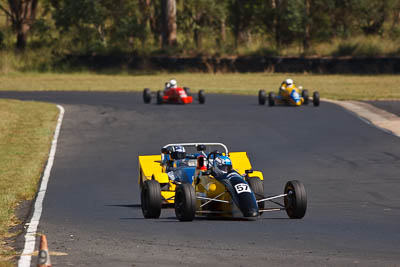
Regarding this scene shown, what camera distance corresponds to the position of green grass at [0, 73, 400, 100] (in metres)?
42.8

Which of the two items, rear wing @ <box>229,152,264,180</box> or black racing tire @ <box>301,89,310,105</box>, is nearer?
rear wing @ <box>229,152,264,180</box>

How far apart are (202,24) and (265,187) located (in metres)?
50.7

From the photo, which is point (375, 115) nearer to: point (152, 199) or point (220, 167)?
point (220, 167)

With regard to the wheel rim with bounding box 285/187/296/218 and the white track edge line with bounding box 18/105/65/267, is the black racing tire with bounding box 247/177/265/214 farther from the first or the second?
the white track edge line with bounding box 18/105/65/267

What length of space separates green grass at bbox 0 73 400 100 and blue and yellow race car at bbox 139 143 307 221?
2526 centimetres

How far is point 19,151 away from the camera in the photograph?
2320cm

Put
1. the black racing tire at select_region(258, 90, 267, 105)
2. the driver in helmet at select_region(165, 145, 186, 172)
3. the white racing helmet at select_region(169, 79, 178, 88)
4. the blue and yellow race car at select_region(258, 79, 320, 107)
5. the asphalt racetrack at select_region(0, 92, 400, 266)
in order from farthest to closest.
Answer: the white racing helmet at select_region(169, 79, 178, 88)
the black racing tire at select_region(258, 90, 267, 105)
the blue and yellow race car at select_region(258, 79, 320, 107)
the driver in helmet at select_region(165, 145, 186, 172)
the asphalt racetrack at select_region(0, 92, 400, 266)

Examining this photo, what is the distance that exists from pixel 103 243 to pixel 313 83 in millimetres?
37401

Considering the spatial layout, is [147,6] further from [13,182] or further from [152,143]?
[13,182]

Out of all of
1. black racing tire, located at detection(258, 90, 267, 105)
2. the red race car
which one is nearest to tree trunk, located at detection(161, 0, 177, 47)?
the red race car

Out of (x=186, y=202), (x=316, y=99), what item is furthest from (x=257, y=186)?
(x=316, y=99)

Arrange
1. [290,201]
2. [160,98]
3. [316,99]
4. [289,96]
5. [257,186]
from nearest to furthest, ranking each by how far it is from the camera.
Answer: [290,201], [257,186], [316,99], [289,96], [160,98]

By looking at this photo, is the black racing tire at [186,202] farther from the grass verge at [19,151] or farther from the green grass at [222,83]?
the green grass at [222,83]

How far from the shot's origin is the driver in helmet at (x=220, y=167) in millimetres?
13094
